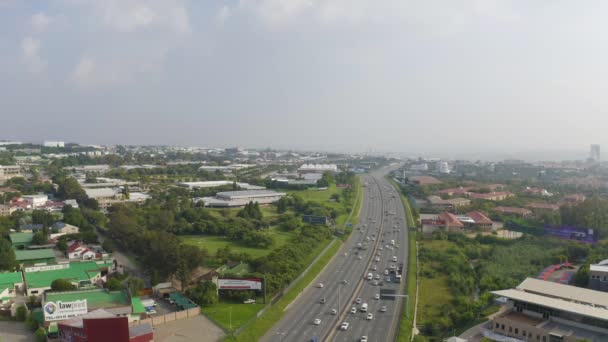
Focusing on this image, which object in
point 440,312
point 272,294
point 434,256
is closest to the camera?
point 440,312

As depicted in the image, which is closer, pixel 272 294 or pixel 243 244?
pixel 272 294

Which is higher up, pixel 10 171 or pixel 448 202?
pixel 10 171

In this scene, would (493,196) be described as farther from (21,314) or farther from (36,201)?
(21,314)

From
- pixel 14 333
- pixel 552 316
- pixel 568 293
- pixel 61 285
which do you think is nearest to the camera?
pixel 14 333

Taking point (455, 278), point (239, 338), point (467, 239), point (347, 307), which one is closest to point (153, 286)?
point (239, 338)

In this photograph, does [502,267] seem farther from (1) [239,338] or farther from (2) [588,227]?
(1) [239,338]

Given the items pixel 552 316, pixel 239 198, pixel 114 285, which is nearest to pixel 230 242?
pixel 114 285

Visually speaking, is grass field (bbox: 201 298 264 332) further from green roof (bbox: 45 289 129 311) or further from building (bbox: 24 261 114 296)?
building (bbox: 24 261 114 296)

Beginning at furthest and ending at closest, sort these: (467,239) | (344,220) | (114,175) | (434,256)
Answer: (114,175) → (344,220) → (467,239) → (434,256)
